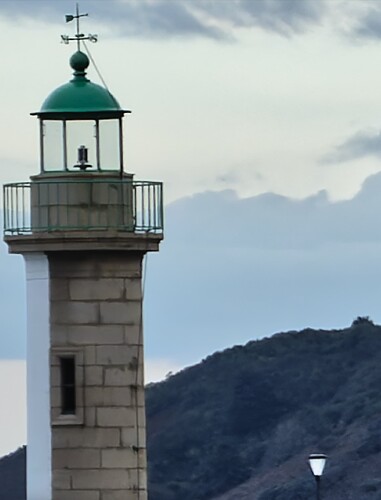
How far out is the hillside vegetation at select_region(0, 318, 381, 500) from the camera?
219ft

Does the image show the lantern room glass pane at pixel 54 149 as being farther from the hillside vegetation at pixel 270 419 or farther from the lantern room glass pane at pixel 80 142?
the hillside vegetation at pixel 270 419

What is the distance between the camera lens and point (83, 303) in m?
23.0

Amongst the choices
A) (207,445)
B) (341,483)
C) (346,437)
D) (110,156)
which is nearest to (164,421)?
(207,445)

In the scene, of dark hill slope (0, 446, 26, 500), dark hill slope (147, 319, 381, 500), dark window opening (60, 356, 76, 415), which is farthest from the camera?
dark hill slope (147, 319, 381, 500)

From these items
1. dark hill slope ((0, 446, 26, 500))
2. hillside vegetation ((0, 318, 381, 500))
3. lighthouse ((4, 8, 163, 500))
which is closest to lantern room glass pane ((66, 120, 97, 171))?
lighthouse ((4, 8, 163, 500))

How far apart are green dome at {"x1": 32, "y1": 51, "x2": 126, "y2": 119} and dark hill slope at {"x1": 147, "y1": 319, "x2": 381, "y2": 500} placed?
40.1m

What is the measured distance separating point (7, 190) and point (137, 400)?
2.33 meters

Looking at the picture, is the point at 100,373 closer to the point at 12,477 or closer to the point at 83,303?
the point at 83,303

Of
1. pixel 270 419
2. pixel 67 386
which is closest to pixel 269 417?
pixel 270 419

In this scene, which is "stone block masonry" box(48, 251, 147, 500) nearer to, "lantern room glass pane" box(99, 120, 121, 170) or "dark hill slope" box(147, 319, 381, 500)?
"lantern room glass pane" box(99, 120, 121, 170)

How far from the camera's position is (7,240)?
902 inches

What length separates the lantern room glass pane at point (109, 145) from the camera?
23281 millimetres

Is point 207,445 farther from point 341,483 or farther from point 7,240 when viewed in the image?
point 7,240

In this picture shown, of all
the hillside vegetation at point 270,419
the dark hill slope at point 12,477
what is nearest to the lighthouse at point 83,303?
the dark hill slope at point 12,477
